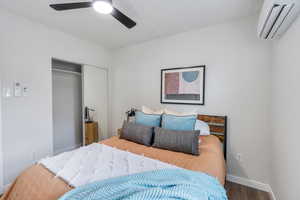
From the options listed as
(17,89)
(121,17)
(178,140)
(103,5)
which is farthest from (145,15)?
(17,89)

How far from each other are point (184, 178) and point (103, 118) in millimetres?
2837

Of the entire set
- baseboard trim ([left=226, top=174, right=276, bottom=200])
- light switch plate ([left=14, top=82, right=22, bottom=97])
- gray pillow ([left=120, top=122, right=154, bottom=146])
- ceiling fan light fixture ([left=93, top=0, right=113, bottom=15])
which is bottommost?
baseboard trim ([left=226, top=174, right=276, bottom=200])

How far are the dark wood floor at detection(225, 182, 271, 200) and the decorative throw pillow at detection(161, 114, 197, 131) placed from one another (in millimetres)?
1074

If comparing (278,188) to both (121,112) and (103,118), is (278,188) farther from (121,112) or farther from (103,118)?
(103,118)

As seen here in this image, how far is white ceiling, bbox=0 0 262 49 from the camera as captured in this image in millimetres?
1827

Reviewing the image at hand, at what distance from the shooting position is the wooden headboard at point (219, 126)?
2.23m

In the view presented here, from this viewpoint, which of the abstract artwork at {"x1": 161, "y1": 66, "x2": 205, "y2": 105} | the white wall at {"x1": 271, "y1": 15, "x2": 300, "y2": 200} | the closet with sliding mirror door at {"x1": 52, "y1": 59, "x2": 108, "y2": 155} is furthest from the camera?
the closet with sliding mirror door at {"x1": 52, "y1": 59, "x2": 108, "y2": 155}

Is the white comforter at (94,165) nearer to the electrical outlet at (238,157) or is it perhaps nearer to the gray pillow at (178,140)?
the gray pillow at (178,140)

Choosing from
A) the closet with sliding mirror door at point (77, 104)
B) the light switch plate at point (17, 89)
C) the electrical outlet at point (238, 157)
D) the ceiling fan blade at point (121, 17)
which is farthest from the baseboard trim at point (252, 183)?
the light switch plate at point (17, 89)

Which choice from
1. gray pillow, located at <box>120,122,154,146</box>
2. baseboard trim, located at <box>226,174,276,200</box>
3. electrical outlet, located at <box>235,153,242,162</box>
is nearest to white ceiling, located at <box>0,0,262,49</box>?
gray pillow, located at <box>120,122,154,146</box>

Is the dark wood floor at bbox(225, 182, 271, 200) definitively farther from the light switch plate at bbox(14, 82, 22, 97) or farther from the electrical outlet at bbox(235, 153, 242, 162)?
the light switch plate at bbox(14, 82, 22, 97)

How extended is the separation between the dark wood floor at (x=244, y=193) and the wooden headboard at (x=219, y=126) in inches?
18.9

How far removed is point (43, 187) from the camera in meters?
1.05

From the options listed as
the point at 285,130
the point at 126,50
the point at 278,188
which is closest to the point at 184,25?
the point at 126,50
